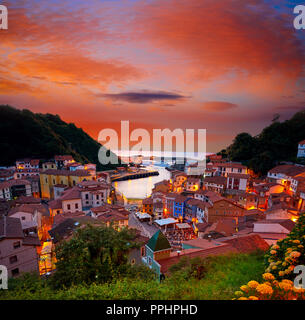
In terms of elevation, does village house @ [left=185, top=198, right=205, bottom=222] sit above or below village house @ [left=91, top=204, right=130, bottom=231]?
below

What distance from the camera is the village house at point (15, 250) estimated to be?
7734mm

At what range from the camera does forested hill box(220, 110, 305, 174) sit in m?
25.3

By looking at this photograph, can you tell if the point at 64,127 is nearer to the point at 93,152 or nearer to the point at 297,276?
the point at 93,152

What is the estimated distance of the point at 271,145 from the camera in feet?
86.2

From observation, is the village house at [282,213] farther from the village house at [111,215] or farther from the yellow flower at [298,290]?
the yellow flower at [298,290]

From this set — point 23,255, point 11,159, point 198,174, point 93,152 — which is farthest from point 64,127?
point 23,255

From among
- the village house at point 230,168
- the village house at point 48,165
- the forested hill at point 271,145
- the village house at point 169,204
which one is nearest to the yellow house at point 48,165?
the village house at point 48,165

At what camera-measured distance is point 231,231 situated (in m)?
12.9

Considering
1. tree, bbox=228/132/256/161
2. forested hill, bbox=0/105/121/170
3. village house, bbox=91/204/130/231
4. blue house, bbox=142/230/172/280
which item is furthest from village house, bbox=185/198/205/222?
forested hill, bbox=0/105/121/170

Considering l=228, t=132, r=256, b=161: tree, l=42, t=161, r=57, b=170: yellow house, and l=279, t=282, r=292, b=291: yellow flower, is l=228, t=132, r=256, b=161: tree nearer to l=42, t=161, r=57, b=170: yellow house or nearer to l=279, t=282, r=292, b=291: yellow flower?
l=279, t=282, r=292, b=291: yellow flower

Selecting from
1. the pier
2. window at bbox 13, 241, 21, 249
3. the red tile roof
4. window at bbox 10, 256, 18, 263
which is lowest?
the pier

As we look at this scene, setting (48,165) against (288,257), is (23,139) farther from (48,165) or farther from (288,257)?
(288,257)

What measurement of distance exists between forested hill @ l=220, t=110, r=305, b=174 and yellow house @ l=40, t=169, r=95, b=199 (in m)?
22.4
